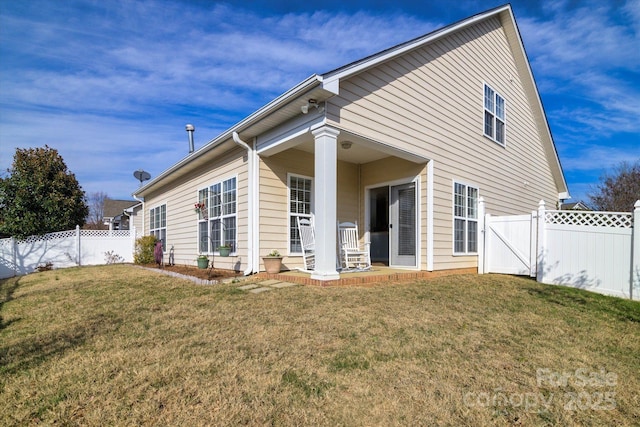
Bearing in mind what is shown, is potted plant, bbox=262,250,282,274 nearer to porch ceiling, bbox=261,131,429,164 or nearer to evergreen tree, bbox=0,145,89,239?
porch ceiling, bbox=261,131,429,164

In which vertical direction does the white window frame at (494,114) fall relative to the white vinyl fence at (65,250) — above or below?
above

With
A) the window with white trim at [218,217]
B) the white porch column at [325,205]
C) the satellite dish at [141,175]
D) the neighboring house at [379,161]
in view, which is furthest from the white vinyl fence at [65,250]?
the white porch column at [325,205]

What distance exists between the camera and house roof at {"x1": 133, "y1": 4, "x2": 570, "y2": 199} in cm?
509

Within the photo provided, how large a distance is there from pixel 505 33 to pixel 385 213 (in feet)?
24.7

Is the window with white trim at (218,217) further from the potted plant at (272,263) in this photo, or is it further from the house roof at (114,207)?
the house roof at (114,207)

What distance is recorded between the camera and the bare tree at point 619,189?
18016mm

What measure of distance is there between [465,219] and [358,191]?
288 centimetres

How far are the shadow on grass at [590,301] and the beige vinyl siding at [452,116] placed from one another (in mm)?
2187

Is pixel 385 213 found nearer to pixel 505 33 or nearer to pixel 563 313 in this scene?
pixel 563 313

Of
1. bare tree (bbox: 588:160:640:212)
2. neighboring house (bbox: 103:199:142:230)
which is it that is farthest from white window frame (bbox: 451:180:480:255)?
neighboring house (bbox: 103:199:142:230)

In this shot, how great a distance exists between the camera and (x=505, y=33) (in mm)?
10430

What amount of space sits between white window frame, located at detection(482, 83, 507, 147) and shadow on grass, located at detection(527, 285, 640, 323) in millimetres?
5230

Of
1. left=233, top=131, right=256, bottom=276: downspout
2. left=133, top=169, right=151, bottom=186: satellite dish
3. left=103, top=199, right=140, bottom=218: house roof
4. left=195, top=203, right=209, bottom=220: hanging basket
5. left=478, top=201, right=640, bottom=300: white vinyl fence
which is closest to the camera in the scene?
left=478, top=201, right=640, bottom=300: white vinyl fence

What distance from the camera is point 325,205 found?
5.29 metres
